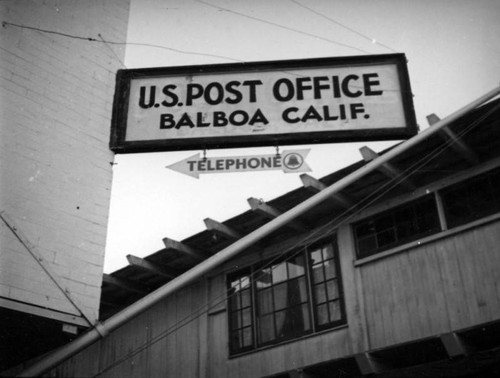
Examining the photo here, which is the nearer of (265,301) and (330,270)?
(330,270)

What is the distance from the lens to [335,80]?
25.2 feet

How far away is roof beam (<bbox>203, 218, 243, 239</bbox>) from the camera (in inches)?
495

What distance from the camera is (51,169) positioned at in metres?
8.07

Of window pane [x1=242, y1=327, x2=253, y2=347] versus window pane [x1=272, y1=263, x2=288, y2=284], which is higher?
window pane [x1=272, y1=263, x2=288, y2=284]

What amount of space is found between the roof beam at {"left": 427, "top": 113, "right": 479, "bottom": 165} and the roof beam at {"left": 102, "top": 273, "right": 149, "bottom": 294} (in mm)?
7578

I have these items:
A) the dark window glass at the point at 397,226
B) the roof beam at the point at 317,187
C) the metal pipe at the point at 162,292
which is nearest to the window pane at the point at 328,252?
the dark window glass at the point at 397,226

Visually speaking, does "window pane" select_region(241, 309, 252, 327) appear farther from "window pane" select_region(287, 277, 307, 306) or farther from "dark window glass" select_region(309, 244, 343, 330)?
"dark window glass" select_region(309, 244, 343, 330)

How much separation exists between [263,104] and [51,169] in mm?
2768

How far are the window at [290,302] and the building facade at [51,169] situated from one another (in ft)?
15.0

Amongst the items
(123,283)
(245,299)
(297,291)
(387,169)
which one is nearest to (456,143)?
(387,169)

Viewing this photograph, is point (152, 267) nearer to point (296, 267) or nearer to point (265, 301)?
point (265, 301)

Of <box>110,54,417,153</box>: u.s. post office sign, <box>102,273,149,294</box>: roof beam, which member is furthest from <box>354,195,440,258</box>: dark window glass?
<box>102,273,149,294</box>: roof beam

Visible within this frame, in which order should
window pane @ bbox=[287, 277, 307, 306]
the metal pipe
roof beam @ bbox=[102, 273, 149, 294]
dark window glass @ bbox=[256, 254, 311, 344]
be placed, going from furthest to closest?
1. roof beam @ bbox=[102, 273, 149, 294]
2. window pane @ bbox=[287, 277, 307, 306]
3. dark window glass @ bbox=[256, 254, 311, 344]
4. the metal pipe

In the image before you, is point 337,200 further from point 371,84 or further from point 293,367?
point 371,84
